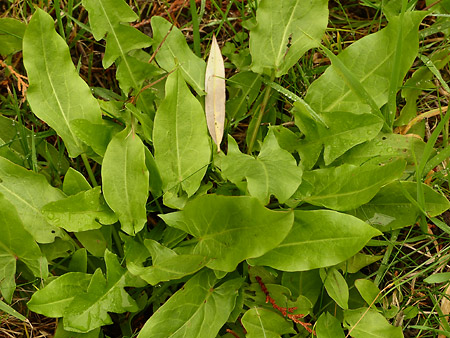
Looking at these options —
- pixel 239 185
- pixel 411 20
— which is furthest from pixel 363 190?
pixel 411 20

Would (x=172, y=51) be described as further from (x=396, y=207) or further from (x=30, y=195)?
(x=396, y=207)

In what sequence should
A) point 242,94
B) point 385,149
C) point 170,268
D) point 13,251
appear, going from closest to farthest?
point 170,268
point 13,251
point 385,149
point 242,94

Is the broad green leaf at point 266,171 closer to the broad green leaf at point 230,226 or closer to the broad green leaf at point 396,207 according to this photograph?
the broad green leaf at point 230,226

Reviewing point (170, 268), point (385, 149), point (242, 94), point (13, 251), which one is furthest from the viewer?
point (242, 94)

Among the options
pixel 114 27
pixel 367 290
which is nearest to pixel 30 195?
pixel 114 27

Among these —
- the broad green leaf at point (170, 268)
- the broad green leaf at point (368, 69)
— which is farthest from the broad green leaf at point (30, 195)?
the broad green leaf at point (368, 69)

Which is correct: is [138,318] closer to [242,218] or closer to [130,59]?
[242,218]
